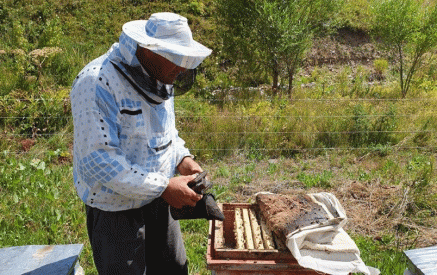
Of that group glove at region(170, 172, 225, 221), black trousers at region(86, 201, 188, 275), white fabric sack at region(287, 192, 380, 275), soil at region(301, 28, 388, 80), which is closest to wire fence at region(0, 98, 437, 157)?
white fabric sack at region(287, 192, 380, 275)

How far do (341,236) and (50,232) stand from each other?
8.49ft

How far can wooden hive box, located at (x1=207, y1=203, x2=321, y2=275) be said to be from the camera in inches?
97.0

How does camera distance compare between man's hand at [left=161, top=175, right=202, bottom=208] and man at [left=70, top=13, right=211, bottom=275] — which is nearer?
man at [left=70, top=13, right=211, bottom=275]

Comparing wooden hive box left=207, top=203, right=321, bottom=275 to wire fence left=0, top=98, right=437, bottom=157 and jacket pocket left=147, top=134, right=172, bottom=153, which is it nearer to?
jacket pocket left=147, top=134, right=172, bottom=153

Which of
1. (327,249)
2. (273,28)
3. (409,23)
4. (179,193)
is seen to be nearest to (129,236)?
(179,193)

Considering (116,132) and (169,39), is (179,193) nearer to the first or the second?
(116,132)

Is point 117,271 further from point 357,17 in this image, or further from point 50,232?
point 357,17

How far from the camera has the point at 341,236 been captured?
106 inches

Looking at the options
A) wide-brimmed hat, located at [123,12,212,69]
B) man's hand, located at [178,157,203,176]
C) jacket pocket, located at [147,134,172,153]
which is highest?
wide-brimmed hat, located at [123,12,212,69]

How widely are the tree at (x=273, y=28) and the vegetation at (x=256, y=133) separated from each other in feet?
0.11

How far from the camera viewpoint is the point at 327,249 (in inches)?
101

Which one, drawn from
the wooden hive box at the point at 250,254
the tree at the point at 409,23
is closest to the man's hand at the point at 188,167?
the wooden hive box at the point at 250,254

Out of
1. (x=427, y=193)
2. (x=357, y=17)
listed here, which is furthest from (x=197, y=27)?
(x=427, y=193)

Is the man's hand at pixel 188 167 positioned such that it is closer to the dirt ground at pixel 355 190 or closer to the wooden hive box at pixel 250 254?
the wooden hive box at pixel 250 254
